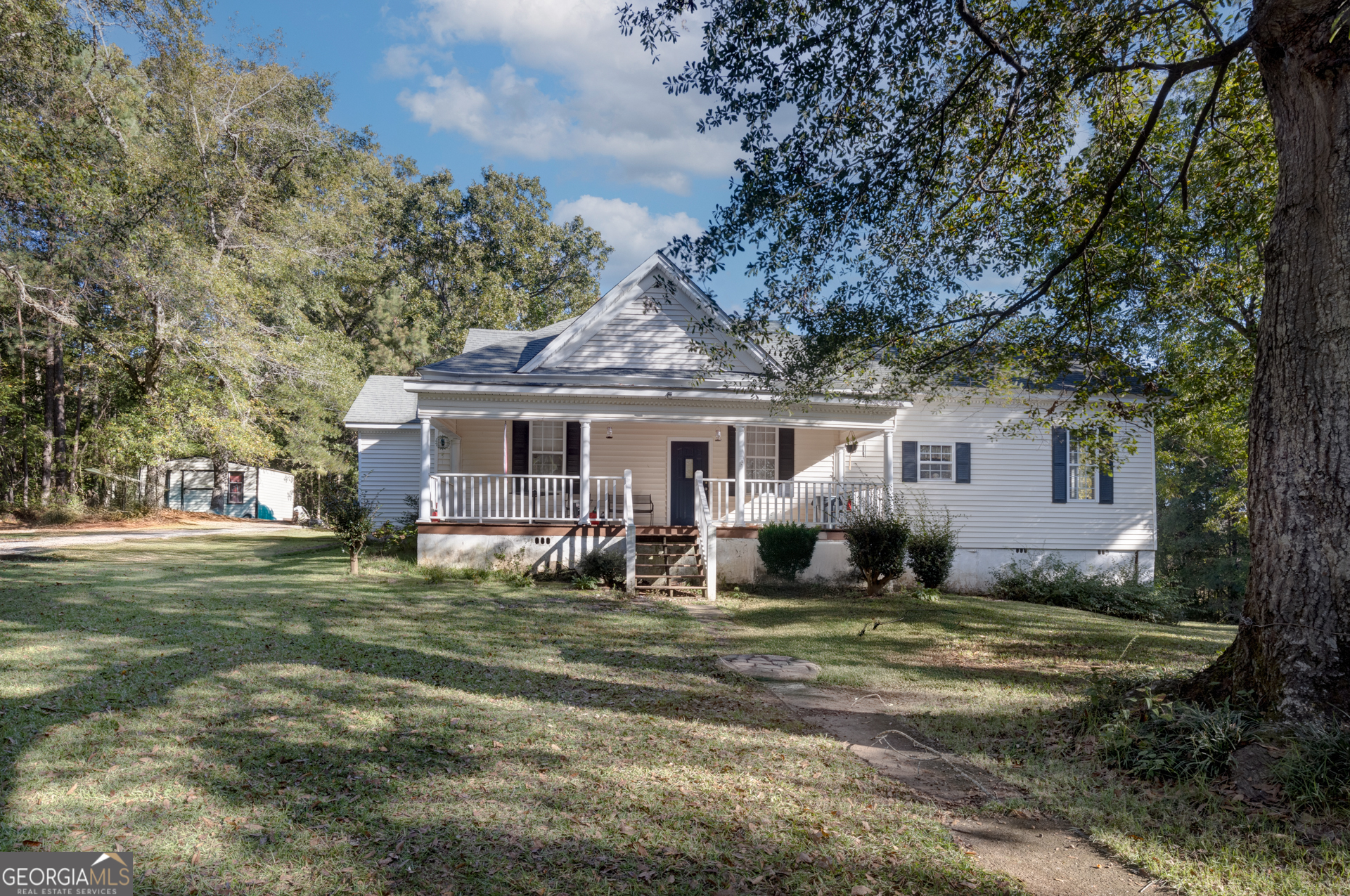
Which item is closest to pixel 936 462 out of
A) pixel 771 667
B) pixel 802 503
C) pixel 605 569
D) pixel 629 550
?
pixel 802 503

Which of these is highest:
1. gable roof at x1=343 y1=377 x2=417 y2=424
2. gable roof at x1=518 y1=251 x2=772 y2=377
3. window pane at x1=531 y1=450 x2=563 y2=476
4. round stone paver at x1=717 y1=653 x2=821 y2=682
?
gable roof at x1=518 y1=251 x2=772 y2=377

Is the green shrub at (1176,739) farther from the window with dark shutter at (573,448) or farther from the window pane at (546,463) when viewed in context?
the window pane at (546,463)

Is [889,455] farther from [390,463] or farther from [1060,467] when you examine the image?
[390,463]

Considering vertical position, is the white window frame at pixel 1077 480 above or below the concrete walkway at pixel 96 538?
above

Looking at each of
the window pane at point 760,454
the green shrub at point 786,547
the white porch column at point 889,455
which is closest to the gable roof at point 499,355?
the window pane at point 760,454

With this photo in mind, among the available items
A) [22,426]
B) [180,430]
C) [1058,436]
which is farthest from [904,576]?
[22,426]

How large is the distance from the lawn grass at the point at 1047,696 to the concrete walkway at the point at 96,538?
45.3 feet

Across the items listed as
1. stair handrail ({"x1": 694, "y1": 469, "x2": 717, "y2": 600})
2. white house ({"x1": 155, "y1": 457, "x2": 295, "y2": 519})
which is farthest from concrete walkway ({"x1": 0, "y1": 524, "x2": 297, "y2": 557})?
stair handrail ({"x1": 694, "y1": 469, "x2": 717, "y2": 600})

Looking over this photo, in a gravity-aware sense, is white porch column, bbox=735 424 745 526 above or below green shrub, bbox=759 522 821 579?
above

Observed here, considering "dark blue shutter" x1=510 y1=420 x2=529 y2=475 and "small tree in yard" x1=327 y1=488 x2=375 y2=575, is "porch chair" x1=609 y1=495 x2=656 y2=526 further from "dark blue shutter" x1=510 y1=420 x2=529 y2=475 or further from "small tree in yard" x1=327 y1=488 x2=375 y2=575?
"small tree in yard" x1=327 y1=488 x2=375 y2=575

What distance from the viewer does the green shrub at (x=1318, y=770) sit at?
371 cm

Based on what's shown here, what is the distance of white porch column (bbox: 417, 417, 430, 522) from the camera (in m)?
13.6

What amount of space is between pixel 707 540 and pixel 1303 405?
29.6ft

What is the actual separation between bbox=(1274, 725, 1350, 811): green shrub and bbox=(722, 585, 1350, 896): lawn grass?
0.46ft
